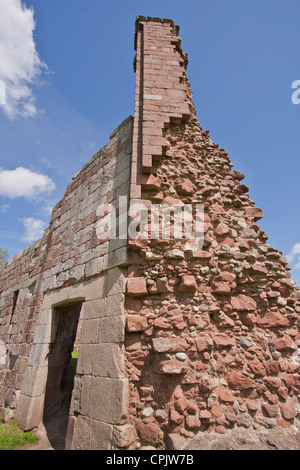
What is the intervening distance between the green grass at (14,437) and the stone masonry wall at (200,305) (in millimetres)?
2700

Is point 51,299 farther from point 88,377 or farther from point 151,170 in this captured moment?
point 151,170

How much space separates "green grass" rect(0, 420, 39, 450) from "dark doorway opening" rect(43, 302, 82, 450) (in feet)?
0.98

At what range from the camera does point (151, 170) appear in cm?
398

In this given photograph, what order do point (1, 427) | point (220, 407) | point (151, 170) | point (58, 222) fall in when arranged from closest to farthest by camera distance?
point (220, 407) < point (151, 170) < point (1, 427) < point (58, 222)

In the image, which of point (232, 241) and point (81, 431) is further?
point (232, 241)

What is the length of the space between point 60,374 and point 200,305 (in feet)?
12.9

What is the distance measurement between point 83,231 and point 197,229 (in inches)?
97.5

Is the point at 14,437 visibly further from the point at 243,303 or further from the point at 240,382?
the point at 243,303

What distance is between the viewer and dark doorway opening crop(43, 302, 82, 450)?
191 inches

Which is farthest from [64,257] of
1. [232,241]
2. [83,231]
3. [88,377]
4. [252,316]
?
[252,316]

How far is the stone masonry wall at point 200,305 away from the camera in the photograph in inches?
115

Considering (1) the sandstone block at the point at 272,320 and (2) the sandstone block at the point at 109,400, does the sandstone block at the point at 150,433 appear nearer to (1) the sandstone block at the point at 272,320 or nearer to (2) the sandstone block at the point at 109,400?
(2) the sandstone block at the point at 109,400

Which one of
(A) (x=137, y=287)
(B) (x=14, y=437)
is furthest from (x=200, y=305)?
(B) (x=14, y=437)
